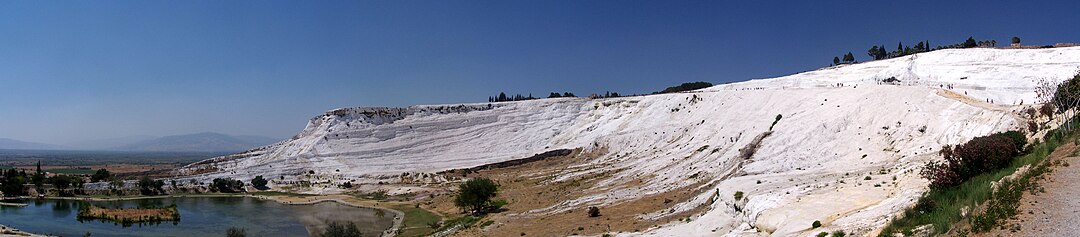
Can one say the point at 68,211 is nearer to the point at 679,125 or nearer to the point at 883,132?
the point at 679,125

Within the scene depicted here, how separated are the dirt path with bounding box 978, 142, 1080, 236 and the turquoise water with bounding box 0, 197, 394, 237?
34.7 m

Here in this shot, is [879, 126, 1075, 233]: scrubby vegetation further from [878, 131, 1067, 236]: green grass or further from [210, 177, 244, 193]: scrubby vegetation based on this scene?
[210, 177, 244, 193]: scrubby vegetation

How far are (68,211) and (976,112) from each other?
6820 cm

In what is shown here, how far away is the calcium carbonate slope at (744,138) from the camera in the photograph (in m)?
21.2

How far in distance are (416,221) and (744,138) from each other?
23569mm

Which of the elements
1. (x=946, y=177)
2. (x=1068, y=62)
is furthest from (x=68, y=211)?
(x=1068, y=62)

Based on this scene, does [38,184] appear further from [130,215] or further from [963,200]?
[963,200]

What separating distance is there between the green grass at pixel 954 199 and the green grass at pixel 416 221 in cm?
2771

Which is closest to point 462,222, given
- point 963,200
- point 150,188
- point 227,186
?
point 963,200

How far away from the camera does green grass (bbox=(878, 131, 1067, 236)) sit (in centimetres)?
1127

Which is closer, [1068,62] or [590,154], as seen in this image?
[1068,62]

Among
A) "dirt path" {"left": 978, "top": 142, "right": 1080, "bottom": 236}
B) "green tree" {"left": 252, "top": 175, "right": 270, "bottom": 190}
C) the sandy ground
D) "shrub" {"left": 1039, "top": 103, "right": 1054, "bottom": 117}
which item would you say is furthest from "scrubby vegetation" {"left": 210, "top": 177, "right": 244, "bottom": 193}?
"dirt path" {"left": 978, "top": 142, "right": 1080, "bottom": 236}

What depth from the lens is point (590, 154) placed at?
197 ft

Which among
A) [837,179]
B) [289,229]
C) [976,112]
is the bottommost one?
[289,229]
